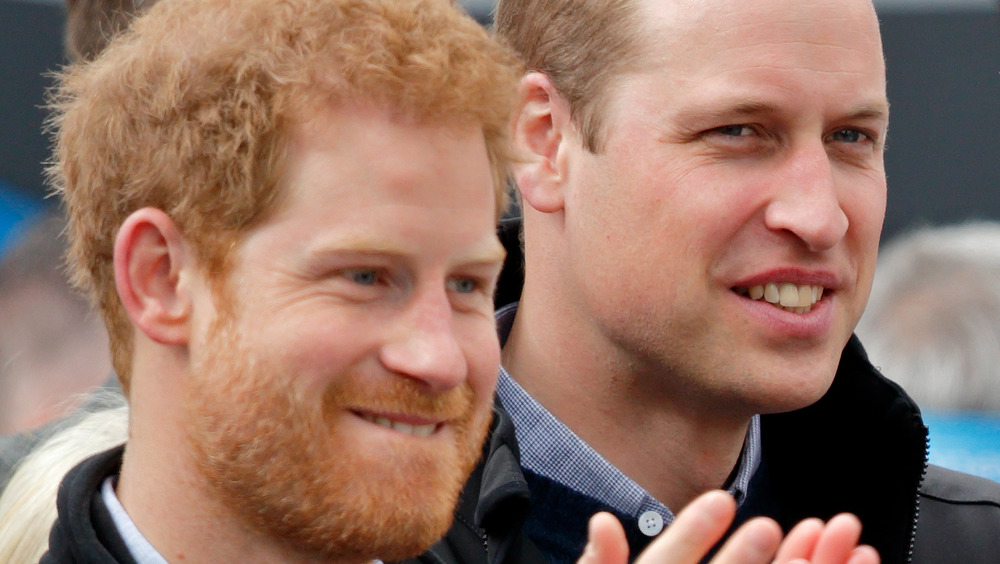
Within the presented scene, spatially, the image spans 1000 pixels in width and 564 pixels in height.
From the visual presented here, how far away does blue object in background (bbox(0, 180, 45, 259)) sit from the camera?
6270mm

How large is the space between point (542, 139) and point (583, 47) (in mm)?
212

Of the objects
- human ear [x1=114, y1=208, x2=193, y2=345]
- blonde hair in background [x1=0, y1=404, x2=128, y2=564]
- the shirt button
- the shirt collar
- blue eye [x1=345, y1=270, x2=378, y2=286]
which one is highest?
blue eye [x1=345, y1=270, x2=378, y2=286]

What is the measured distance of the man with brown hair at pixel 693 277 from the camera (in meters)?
2.72

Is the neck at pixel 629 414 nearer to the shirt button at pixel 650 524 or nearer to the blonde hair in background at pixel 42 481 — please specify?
the shirt button at pixel 650 524

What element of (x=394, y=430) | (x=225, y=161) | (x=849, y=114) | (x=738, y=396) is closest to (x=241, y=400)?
(x=394, y=430)

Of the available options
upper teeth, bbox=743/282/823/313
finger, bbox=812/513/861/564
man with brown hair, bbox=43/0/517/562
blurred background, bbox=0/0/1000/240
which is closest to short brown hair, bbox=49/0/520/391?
man with brown hair, bbox=43/0/517/562

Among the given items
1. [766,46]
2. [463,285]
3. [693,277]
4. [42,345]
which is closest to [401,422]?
[463,285]

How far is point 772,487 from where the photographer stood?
10.2 feet

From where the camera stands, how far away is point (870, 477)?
307 cm

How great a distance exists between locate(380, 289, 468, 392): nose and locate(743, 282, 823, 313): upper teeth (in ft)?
3.42

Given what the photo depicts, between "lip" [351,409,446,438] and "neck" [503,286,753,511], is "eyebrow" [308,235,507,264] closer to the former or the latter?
"lip" [351,409,446,438]

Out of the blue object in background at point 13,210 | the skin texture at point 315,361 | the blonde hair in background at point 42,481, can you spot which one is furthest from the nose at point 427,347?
the blue object in background at point 13,210

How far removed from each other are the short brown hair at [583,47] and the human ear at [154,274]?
3.95 feet

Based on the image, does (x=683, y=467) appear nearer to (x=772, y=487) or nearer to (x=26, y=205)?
(x=772, y=487)
